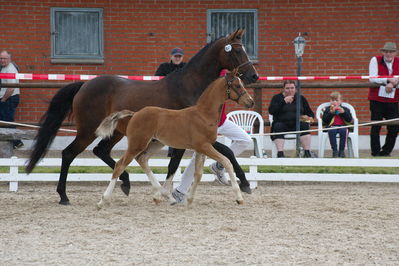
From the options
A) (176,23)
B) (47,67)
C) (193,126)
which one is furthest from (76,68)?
(193,126)

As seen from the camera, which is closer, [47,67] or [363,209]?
[363,209]

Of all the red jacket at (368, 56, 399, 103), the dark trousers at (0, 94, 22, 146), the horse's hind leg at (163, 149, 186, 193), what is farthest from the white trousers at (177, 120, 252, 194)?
the dark trousers at (0, 94, 22, 146)

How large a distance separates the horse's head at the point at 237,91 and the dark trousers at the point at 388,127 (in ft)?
19.4

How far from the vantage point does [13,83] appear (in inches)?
536

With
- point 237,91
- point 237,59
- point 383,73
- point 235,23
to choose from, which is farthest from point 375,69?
point 237,91

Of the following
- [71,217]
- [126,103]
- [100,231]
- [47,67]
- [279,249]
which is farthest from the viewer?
[47,67]

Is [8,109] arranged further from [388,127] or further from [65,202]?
[388,127]

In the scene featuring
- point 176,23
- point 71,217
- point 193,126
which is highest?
point 176,23

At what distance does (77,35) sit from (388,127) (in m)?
6.46

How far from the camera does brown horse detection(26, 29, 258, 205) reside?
866 cm

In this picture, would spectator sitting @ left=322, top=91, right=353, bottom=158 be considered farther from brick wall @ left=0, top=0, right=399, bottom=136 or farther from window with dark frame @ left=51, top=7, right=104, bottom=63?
window with dark frame @ left=51, top=7, right=104, bottom=63

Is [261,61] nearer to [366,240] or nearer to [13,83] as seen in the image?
[13,83]

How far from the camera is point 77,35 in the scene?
1573cm

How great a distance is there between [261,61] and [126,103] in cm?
726
